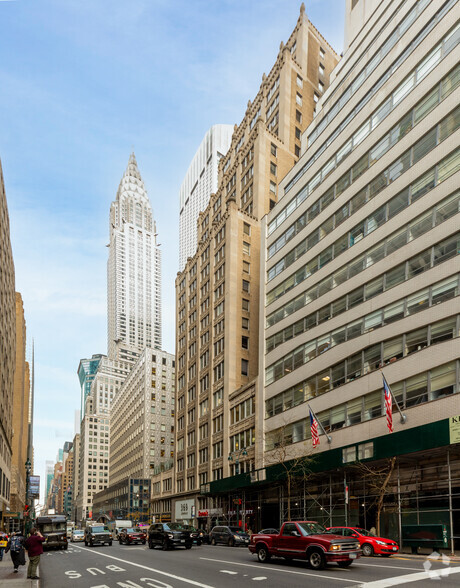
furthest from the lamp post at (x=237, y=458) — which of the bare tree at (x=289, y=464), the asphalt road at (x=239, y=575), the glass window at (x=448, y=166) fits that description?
the asphalt road at (x=239, y=575)

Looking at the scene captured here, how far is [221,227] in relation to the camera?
75312 mm

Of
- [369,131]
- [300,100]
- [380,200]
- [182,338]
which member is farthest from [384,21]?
[182,338]

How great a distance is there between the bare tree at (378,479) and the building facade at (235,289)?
2245 centimetres

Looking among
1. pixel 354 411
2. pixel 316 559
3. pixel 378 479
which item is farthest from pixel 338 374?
pixel 316 559

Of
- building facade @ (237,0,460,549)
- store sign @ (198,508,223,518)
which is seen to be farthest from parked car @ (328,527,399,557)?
store sign @ (198,508,223,518)

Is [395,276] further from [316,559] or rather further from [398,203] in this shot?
[316,559]

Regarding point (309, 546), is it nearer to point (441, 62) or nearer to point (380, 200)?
point (380, 200)

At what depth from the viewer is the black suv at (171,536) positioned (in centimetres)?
3162

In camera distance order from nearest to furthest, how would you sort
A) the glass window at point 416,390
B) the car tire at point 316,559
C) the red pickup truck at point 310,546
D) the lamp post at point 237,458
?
the red pickup truck at point 310,546
the car tire at point 316,559
the glass window at point 416,390
the lamp post at point 237,458

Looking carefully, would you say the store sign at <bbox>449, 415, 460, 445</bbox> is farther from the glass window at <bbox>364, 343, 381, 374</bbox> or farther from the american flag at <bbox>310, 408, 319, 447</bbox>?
the american flag at <bbox>310, 408, 319, 447</bbox>

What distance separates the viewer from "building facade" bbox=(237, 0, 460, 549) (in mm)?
32125

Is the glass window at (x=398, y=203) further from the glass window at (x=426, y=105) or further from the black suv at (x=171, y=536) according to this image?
the black suv at (x=171, y=536)

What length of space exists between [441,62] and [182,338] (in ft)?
Result: 199

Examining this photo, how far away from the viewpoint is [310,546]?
19.2 m
